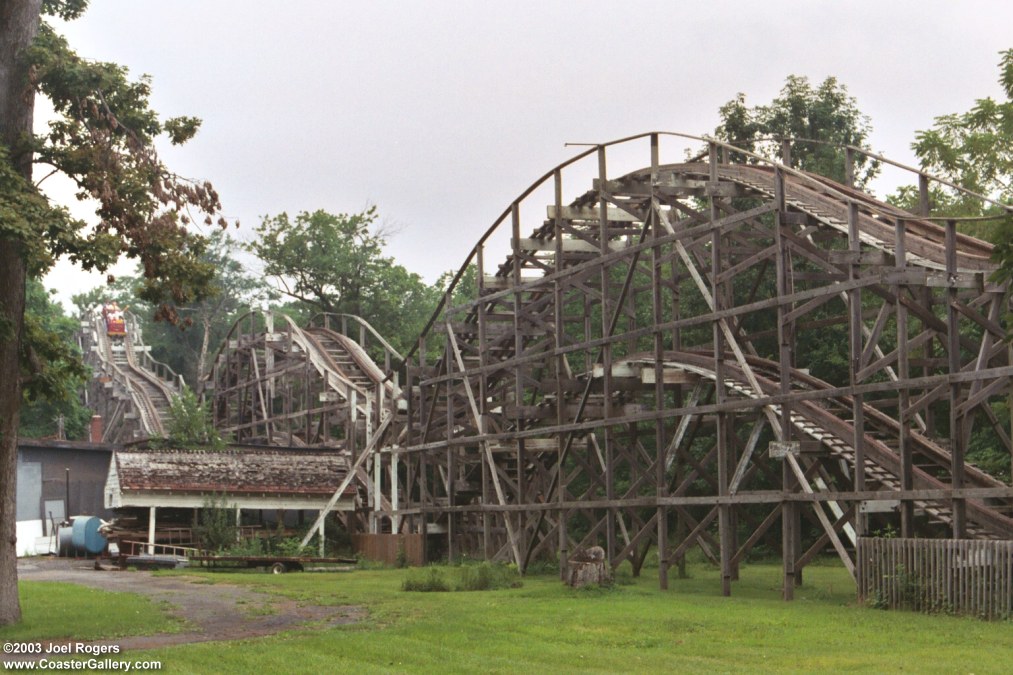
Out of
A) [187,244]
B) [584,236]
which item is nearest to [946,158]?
[584,236]

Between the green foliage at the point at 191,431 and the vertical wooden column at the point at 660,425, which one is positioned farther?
the green foliage at the point at 191,431

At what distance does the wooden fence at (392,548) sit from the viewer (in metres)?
39.3

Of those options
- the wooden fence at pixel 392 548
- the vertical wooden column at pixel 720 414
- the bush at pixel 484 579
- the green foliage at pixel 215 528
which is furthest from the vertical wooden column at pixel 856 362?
the green foliage at pixel 215 528

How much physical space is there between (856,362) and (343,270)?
50705 mm

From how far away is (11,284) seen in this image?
833 inches

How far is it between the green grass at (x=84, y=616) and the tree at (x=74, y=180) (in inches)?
33.5

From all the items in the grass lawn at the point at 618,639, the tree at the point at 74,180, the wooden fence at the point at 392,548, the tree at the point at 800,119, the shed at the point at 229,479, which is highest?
the tree at the point at 800,119

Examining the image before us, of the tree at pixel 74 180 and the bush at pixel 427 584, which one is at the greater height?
the tree at pixel 74 180

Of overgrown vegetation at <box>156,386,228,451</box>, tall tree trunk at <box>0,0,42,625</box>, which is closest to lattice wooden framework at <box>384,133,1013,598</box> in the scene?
overgrown vegetation at <box>156,386,228,451</box>

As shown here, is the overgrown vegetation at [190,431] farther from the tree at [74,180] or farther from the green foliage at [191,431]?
the tree at [74,180]

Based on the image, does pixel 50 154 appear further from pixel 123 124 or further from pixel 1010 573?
pixel 1010 573

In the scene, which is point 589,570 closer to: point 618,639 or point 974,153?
point 618,639

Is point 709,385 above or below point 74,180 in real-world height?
below

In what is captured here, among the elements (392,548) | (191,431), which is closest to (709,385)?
(392,548)
